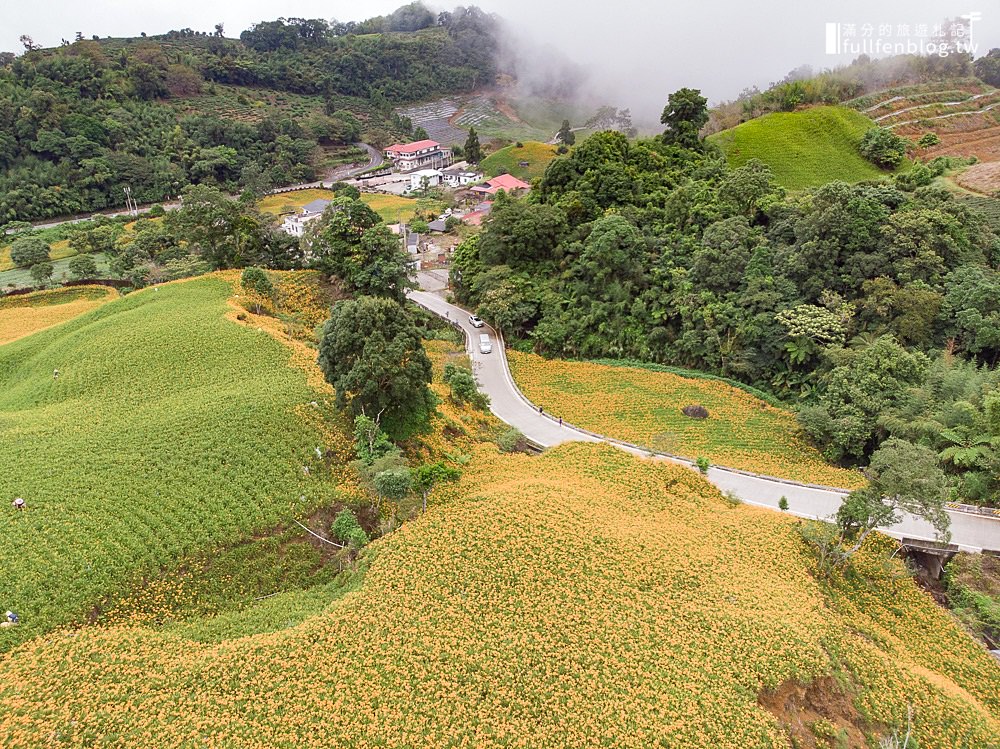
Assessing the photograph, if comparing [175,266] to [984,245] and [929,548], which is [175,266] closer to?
[929,548]

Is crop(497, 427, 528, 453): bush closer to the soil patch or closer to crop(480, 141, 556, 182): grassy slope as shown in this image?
the soil patch

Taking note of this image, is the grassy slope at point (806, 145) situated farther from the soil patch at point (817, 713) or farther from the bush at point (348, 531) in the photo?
the bush at point (348, 531)

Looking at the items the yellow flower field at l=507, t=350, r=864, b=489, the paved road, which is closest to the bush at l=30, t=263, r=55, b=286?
the paved road

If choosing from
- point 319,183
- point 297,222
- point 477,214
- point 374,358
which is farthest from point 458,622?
point 319,183

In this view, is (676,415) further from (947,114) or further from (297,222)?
(947,114)

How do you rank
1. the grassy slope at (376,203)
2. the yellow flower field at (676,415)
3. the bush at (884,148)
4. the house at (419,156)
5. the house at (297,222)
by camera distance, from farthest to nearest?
the house at (419,156) < the grassy slope at (376,203) < the house at (297,222) < the bush at (884,148) < the yellow flower field at (676,415)

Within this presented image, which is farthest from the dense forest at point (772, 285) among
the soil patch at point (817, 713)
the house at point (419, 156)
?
the house at point (419, 156)
